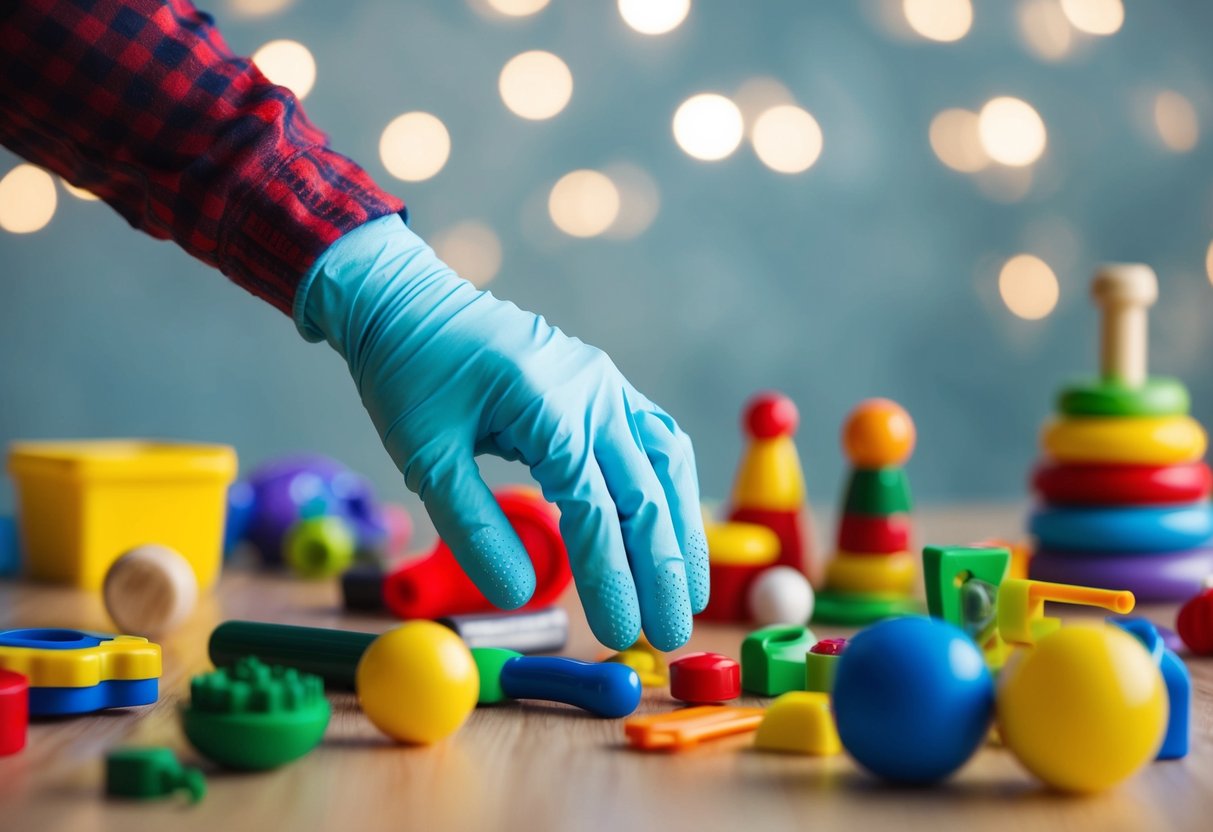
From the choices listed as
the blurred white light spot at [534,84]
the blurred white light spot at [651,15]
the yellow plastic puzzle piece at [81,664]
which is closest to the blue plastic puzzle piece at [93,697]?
the yellow plastic puzzle piece at [81,664]

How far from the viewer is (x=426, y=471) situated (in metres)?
0.89

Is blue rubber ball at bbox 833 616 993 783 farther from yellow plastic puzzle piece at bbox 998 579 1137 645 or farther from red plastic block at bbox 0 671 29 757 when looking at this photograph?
red plastic block at bbox 0 671 29 757

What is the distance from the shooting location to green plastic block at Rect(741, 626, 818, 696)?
883mm

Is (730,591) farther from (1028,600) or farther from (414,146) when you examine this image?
(414,146)

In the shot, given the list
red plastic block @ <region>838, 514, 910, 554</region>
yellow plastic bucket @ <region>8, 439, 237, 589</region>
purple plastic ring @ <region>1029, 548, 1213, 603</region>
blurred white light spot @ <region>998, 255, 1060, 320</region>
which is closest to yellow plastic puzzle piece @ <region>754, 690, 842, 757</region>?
red plastic block @ <region>838, 514, 910, 554</region>

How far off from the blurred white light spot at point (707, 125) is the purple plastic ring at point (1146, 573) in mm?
1387

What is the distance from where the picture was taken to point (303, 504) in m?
1.70

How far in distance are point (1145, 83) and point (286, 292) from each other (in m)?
2.17

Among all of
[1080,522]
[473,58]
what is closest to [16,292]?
[473,58]

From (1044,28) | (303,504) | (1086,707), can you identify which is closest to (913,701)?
(1086,707)

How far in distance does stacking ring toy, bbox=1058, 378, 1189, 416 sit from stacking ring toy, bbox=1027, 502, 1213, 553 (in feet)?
0.33

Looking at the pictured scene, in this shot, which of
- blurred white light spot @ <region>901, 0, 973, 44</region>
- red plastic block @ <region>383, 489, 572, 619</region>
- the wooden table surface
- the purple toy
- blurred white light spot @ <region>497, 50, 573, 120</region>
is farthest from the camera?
blurred white light spot @ <region>901, 0, 973, 44</region>

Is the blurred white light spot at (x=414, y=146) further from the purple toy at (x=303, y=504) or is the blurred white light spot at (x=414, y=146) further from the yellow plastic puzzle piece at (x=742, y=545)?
the yellow plastic puzzle piece at (x=742, y=545)

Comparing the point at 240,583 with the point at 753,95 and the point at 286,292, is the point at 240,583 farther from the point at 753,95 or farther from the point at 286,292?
the point at 753,95
